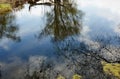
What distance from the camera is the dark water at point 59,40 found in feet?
75.0

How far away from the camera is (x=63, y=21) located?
41688 mm

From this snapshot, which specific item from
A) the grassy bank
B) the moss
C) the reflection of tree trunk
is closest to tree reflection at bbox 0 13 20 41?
the grassy bank

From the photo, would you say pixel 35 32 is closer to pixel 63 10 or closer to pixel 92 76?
pixel 63 10

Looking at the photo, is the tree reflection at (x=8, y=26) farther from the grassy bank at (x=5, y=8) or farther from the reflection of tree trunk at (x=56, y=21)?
the reflection of tree trunk at (x=56, y=21)

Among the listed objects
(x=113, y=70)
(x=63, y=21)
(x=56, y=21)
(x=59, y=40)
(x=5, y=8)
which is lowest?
(x=59, y=40)

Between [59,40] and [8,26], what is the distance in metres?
11.3

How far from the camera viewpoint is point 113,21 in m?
38.5

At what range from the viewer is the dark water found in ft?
75.0

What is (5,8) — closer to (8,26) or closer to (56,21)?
(8,26)

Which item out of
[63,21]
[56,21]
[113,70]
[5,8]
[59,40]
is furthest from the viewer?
[5,8]

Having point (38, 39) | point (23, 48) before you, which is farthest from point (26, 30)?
point (23, 48)

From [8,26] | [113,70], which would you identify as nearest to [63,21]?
[8,26]

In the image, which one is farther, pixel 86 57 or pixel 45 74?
pixel 86 57

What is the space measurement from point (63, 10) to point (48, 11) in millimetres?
2654
